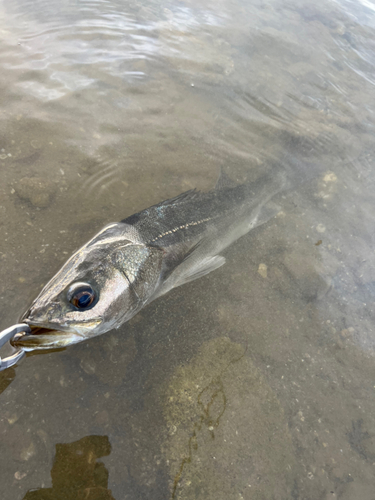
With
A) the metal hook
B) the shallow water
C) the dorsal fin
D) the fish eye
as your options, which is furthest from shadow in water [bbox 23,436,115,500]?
the dorsal fin

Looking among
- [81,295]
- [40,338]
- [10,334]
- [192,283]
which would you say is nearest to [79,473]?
[40,338]

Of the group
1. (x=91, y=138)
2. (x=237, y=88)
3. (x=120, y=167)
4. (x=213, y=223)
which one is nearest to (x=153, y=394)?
(x=213, y=223)

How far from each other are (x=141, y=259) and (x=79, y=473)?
1815 millimetres

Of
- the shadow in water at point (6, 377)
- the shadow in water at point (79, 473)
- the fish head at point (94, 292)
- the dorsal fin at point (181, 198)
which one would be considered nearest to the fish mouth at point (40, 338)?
the fish head at point (94, 292)

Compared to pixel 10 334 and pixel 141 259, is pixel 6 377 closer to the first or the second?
pixel 10 334

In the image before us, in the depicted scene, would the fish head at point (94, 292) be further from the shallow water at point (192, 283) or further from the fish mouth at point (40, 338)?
the shallow water at point (192, 283)

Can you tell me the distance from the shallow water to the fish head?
412 mm

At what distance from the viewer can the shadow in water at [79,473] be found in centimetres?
211

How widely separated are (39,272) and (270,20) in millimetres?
9140

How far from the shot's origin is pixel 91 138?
4180mm

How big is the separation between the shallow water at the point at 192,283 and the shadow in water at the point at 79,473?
0.01 metres

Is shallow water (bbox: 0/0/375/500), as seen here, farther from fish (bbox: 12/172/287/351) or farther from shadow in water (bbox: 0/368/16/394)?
fish (bbox: 12/172/287/351)

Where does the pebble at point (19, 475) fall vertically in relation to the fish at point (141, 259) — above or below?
below

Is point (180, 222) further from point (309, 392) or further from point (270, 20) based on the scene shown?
point (270, 20)
